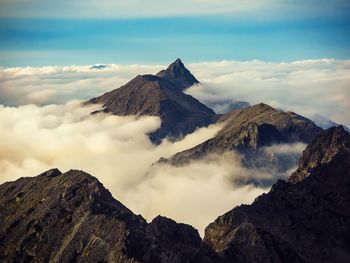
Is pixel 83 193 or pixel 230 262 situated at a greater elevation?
pixel 83 193

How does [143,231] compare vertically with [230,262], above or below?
above

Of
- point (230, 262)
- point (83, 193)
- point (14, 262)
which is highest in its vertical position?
point (83, 193)

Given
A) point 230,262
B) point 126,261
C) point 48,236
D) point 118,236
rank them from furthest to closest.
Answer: point 230,262 → point 48,236 → point 118,236 → point 126,261

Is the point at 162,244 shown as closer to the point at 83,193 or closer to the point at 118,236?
the point at 118,236

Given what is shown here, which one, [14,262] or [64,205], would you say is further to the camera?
[64,205]

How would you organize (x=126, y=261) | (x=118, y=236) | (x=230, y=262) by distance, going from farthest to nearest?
(x=230, y=262), (x=118, y=236), (x=126, y=261)

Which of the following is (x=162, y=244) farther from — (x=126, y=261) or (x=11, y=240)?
(x=11, y=240)

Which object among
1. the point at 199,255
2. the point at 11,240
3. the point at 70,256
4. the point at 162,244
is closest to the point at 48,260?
the point at 70,256

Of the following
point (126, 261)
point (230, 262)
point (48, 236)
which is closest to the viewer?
point (126, 261)

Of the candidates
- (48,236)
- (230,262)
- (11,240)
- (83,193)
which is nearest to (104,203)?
(83,193)
